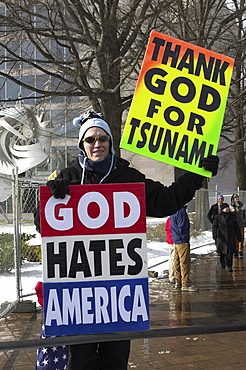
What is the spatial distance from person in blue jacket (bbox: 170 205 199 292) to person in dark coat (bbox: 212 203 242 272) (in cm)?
244

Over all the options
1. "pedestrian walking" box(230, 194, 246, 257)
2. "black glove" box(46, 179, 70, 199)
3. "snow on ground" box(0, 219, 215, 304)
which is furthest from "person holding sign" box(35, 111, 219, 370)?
"pedestrian walking" box(230, 194, 246, 257)

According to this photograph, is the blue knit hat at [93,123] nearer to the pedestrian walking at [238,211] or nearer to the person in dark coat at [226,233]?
the person in dark coat at [226,233]

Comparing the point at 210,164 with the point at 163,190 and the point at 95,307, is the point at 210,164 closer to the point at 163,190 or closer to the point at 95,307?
the point at 163,190

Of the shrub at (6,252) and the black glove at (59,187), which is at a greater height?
the black glove at (59,187)

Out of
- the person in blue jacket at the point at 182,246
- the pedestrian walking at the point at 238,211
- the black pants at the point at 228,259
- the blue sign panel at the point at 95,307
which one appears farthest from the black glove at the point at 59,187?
the pedestrian walking at the point at 238,211

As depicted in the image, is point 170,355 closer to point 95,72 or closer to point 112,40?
point 112,40

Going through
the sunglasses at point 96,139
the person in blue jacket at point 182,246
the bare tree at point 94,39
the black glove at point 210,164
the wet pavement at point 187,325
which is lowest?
the wet pavement at point 187,325

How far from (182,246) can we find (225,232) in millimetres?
2749

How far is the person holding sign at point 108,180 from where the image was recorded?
3295 mm

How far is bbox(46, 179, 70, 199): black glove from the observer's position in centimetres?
316

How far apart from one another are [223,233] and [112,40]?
5026mm

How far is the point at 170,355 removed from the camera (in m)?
5.88

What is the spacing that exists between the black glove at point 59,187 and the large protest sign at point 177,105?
0.46 metres

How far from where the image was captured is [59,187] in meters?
3.17
